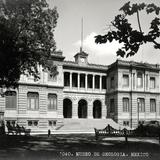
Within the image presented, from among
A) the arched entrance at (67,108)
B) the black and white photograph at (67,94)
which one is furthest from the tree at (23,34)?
the arched entrance at (67,108)

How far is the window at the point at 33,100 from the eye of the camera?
38.5 metres

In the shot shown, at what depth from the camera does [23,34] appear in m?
20.0

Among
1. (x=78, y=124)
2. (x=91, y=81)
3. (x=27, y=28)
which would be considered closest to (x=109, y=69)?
(x=91, y=81)

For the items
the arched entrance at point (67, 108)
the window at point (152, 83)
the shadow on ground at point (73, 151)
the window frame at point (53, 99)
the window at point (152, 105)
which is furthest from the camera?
the window at point (152, 83)

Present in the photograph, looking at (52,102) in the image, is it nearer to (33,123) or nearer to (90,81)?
(33,123)

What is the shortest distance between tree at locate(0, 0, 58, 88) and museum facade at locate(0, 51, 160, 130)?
58.7 feet

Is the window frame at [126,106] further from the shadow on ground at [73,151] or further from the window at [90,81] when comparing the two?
the shadow on ground at [73,151]

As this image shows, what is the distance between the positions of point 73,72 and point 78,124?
9.94 meters

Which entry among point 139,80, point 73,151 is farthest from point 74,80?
point 73,151

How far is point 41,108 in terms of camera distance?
39062 mm

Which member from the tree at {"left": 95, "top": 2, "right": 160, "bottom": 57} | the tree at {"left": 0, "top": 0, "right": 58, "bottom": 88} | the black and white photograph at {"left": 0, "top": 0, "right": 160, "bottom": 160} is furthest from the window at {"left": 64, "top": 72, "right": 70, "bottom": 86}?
the tree at {"left": 95, "top": 2, "right": 160, "bottom": 57}

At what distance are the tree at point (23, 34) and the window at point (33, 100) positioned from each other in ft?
53.2

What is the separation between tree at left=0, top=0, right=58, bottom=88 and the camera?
18.5 meters

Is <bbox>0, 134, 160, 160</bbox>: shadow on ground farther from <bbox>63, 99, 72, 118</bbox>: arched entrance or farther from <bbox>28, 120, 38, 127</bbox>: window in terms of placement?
<bbox>63, 99, 72, 118</bbox>: arched entrance
